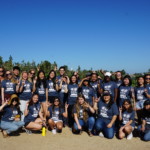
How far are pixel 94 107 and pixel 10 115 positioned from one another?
2.58 metres

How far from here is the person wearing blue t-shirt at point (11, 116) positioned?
5.45 metres

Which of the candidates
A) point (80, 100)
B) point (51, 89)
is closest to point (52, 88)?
point (51, 89)

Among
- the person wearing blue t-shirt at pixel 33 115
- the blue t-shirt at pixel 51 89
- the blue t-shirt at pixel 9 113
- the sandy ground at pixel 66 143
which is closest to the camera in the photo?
the sandy ground at pixel 66 143

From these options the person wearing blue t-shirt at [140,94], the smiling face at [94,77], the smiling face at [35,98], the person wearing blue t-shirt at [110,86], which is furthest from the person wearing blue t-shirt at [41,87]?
the person wearing blue t-shirt at [140,94]

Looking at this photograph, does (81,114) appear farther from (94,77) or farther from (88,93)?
(94,77)

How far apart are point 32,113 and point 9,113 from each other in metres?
0.67

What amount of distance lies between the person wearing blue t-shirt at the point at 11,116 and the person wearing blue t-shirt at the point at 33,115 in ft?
0.71

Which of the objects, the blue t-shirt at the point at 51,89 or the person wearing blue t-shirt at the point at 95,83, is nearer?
the blue t-shirt at the point at 51,89

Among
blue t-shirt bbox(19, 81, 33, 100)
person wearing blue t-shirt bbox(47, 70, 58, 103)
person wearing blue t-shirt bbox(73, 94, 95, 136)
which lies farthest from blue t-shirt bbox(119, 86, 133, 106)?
blue t-shirt bbox(19, 81, 33, 100)

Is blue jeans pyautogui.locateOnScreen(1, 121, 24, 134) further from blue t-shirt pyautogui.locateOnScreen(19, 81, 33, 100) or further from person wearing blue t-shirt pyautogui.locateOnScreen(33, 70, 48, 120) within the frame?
person wearing blue t-shirt pyautogui.locateOnScreen(33, 70, 48, 120)

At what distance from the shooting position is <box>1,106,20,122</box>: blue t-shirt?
18.3 feet

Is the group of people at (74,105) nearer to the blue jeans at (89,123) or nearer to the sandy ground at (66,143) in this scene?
the blue jeans at (89,123)

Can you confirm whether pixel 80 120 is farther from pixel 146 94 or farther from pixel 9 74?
pixel 9 74

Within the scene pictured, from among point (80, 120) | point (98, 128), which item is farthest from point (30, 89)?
point (98, 128)
